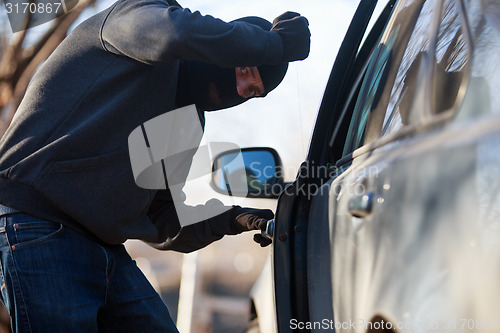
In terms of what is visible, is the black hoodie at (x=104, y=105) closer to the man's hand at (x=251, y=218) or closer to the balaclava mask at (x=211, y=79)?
the balaclava mask at (x=211, y=79)

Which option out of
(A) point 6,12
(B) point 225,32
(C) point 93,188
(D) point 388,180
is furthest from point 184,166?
(A) point 6,12

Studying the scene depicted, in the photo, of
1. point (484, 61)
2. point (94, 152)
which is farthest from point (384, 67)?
point (94, 152)

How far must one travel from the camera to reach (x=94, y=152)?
6.57 feet

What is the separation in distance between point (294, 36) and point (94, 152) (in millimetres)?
735

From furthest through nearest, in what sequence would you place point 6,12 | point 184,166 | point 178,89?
point 6,12 < point 184,166 < point 178,89

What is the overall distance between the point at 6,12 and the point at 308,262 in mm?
5562

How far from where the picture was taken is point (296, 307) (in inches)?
72.2

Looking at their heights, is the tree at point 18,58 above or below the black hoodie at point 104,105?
above

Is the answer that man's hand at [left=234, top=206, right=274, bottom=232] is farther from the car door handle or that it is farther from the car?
the car door handle

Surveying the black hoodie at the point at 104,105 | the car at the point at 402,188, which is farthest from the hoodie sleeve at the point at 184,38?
the car at the point at 402,188

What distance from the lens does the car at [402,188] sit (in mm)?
942

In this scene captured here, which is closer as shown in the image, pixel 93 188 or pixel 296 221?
pixel 296 221

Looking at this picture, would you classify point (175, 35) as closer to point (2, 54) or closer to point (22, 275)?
point (22, 275)

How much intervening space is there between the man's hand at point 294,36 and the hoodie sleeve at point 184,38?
52mm
